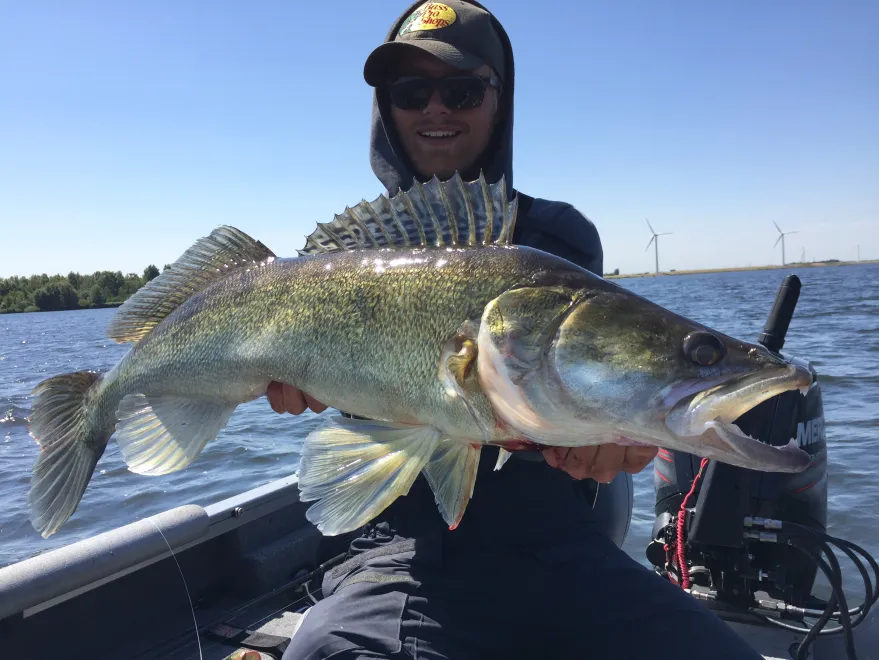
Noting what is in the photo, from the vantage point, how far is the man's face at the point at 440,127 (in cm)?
326

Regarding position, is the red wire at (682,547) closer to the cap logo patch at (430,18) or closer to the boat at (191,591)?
the boat at (191,591)

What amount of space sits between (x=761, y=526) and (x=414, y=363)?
2355 mm

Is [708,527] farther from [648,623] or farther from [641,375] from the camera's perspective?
[641,375]

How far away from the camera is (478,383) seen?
196cm

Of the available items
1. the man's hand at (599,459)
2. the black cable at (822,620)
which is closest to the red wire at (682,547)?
the black cable at (822,620)

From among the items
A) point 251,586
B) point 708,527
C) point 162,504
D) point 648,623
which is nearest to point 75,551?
point 251,586

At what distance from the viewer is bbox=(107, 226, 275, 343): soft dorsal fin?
2797 millimetres

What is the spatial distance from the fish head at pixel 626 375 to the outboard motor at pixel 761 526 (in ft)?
5.76

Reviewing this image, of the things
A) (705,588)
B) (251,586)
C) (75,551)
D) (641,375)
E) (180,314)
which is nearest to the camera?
(641,375)

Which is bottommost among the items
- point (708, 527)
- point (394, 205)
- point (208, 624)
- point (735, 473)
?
point (208, 624)

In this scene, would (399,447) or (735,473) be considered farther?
(735,473)

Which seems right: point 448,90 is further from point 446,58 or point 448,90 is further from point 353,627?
point 353,627

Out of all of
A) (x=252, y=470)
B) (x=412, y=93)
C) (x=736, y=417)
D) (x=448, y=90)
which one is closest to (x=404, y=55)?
(x=412, y=93)

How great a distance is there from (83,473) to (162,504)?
5.37 meters
